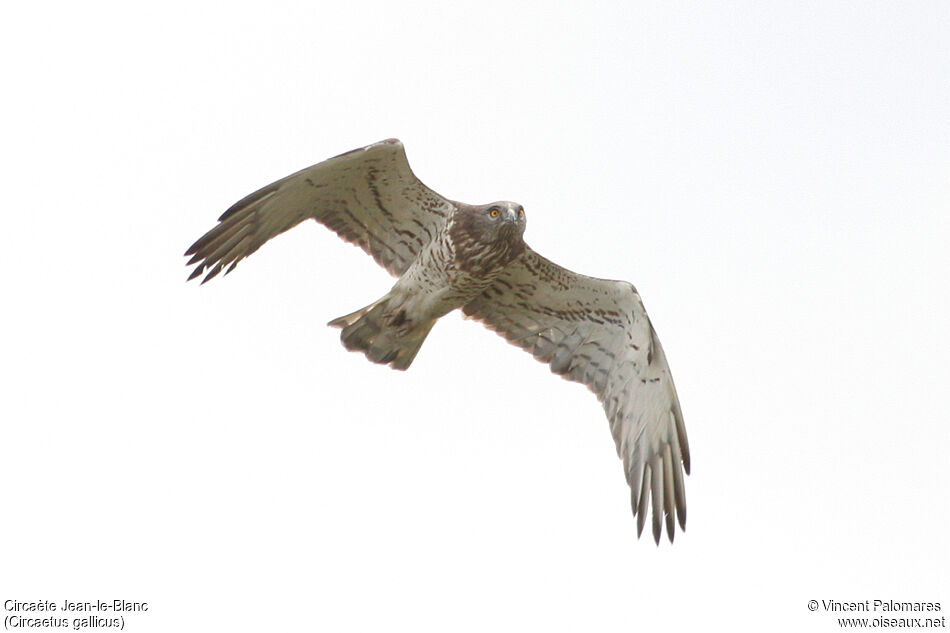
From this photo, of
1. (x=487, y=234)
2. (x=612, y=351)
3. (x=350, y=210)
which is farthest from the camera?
(x=612, y=351)

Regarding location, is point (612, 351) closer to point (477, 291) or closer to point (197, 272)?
point (477, 291)

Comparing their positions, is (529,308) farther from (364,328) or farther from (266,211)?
(266,211)

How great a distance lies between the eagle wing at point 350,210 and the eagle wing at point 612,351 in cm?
103

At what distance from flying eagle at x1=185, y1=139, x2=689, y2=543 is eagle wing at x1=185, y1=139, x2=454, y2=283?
Answer: 12 mm

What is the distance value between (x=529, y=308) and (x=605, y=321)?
818 mm

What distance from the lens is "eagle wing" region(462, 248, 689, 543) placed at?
13.1 meters

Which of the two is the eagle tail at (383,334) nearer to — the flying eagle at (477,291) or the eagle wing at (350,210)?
the flying eagle at (477,291)

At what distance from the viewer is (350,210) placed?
1288 centimetres

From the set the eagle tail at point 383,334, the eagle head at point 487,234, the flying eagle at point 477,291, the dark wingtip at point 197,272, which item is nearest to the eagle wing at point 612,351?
the flying eagle at point 477,291

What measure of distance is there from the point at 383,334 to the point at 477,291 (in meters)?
1.05

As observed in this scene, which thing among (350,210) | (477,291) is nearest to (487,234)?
(477,291)

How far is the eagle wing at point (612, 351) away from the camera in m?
13.1

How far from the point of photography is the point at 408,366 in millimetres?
13109

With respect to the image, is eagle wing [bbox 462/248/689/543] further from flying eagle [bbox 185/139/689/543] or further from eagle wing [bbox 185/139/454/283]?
eagle wing [bbox 185/139/454/283]
